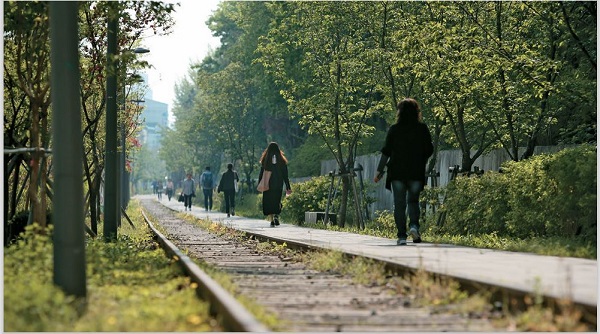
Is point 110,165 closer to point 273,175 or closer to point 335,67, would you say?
point 273,175

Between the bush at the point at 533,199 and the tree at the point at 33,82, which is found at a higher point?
the tree at the point at 33,82

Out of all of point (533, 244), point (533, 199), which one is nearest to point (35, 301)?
point (533, 244)

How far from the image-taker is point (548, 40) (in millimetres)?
23469

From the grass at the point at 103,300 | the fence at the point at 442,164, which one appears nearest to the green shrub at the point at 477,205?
the fence at the point at 442,164

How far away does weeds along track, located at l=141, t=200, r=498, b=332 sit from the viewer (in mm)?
8297

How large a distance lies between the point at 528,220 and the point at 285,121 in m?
45.5

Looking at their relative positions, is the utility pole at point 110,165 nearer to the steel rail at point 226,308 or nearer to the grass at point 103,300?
the grass at point 103,300

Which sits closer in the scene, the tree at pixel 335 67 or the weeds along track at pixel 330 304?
the weeds along track at pixel 330 304

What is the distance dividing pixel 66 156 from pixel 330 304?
2.50 m

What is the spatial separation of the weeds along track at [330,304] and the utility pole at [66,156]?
1537mm

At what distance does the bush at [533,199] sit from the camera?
55.5 ft

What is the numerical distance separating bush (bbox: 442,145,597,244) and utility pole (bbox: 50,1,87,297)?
8405mm

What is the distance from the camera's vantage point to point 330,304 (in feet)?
32.1

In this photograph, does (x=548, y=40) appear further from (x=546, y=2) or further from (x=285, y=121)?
(x=285, y=121)
